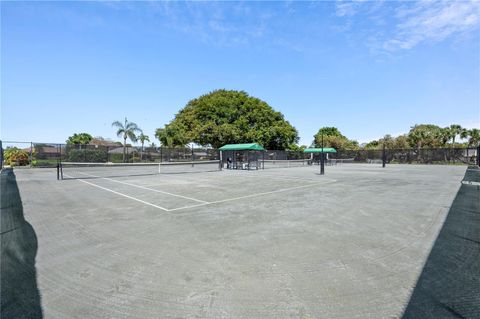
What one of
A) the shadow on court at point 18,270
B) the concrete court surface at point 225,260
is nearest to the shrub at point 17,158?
the concrete court surface at point 225,260

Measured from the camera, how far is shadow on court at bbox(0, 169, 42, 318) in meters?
2.65

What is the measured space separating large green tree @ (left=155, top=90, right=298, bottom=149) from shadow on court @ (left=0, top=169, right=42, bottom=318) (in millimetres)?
39154

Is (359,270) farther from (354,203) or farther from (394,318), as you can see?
(354,203)

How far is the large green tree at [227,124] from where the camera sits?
4519cm

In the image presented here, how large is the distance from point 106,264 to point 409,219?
7.05 m

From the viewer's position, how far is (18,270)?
3.58m

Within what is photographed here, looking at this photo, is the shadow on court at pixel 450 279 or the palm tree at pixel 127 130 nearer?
the shadow on court at pixel 450 279

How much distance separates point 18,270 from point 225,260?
122 inches

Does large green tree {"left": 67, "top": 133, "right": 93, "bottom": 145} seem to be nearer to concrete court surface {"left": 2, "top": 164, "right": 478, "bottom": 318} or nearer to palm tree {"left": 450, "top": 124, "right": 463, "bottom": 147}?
concrete court surface {"left": 2, "top": 164, "right": 478, "bottom": 318}

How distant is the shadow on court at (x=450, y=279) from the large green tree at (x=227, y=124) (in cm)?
4048

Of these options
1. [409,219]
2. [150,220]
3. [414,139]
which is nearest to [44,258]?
[150,220]

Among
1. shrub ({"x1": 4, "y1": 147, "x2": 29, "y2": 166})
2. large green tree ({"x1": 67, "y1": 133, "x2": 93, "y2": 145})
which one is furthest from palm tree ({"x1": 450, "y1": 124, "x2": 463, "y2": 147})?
large green tree ({"x1": 67, "y1": 133, "x2": 93, "y2": 145})

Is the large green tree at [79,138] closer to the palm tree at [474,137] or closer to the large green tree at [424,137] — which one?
the large green tree at [424,137]

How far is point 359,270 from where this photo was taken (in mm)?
3514
